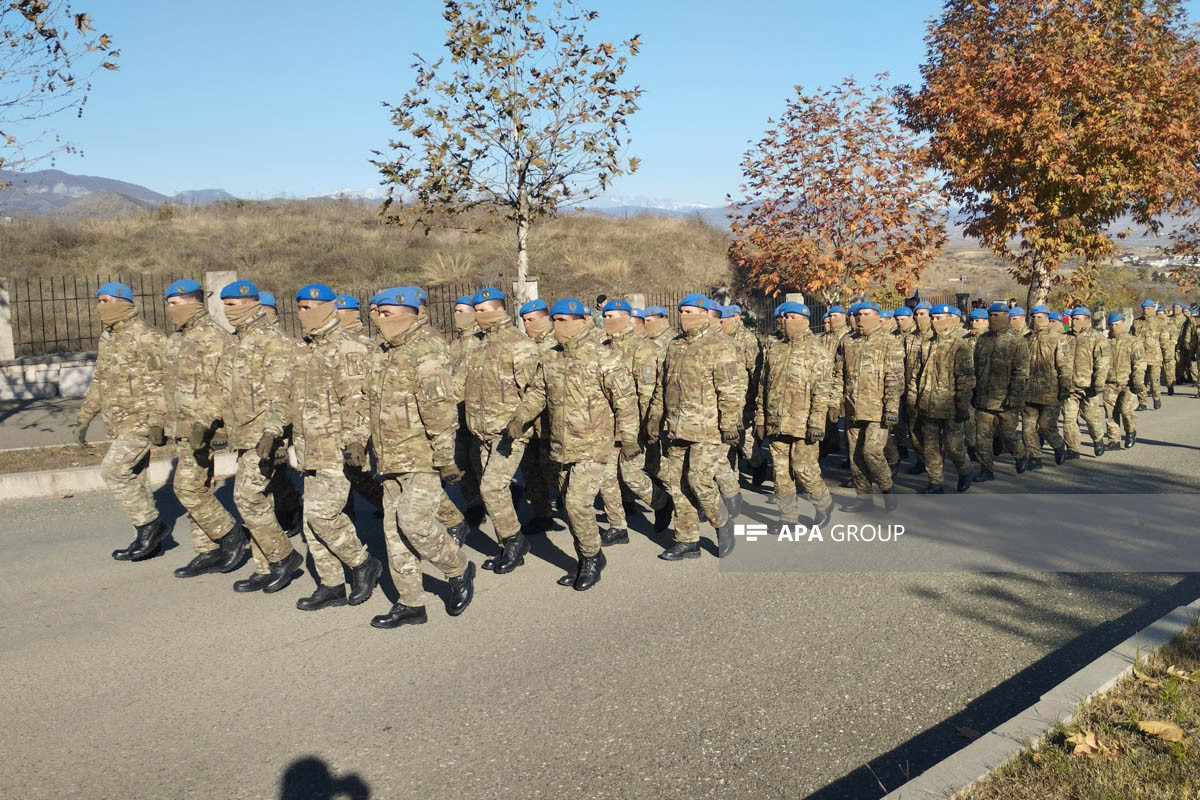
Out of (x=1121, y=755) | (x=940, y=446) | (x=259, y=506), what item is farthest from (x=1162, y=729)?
(x=940, y=446)

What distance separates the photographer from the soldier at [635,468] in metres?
7.45

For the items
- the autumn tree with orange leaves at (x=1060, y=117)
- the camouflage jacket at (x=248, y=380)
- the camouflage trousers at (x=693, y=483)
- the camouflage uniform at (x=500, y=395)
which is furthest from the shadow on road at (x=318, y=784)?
the autumn tree with orange leaves at (x=1060, y=117)

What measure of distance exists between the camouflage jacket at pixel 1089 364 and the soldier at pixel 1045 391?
298 millimetres

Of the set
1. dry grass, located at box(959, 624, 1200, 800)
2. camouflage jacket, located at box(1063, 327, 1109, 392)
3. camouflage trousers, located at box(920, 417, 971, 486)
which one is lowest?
dry grass, located at box(959, 624, 1200, 800)

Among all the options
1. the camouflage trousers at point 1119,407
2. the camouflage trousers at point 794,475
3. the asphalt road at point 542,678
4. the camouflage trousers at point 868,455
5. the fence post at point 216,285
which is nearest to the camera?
the asphalt road at point 542,678

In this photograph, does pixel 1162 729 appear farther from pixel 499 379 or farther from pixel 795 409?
pixel 499 379

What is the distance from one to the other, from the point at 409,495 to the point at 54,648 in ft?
7.49

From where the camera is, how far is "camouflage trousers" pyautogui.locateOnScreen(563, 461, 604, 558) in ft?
20.4

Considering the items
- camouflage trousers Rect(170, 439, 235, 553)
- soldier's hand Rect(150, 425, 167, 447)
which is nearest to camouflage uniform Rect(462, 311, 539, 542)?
camouflage trousers Rect(170, 439, 235, 553)

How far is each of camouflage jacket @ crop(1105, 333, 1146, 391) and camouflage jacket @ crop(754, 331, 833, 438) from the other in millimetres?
6219

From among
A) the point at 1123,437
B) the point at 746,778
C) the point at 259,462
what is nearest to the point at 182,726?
the point at 259,462

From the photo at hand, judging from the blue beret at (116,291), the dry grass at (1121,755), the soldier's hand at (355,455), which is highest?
the blue beret at (116,291)

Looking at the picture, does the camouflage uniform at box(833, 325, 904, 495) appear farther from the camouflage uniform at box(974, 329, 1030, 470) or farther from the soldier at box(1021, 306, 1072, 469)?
the soldier at box(1021, 306, 1072, 469)

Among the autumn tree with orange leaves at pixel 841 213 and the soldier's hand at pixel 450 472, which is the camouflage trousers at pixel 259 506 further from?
the autumn tree with orange leaves at pixel 841 213
